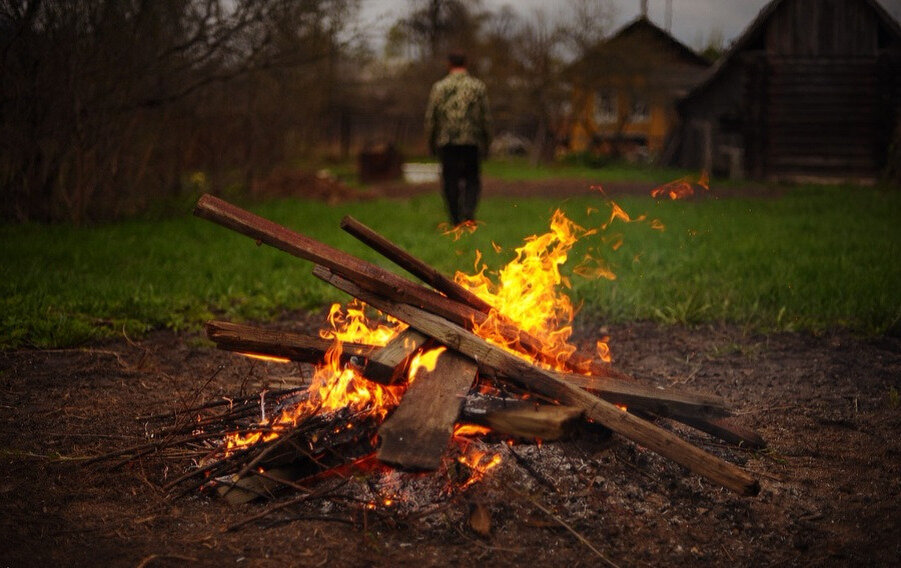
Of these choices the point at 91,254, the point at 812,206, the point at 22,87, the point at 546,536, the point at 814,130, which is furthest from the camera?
the point at 814,130

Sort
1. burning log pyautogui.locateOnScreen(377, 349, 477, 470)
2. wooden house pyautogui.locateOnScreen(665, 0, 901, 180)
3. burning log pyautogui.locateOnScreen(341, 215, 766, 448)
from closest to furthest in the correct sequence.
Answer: burning log pyautogui.locateOnScreen(377, 349, 477, 470) → burning log pyautogui.locateOnScreen(341, 215, 766, 448) → wooden house pyautogui.locateOnScreen(665, 0, 901, 180)

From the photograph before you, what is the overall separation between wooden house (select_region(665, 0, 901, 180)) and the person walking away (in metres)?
12.5

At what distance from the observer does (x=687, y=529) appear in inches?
115

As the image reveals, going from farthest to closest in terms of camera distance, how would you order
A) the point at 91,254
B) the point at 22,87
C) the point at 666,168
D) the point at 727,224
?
the point at 666,168 < the point at 727,224 < the point at 22,87 < the point at 91,254

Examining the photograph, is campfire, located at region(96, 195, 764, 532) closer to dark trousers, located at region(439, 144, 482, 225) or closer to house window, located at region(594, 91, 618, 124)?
dark trousers, located at region(439, 144, 482, 225)

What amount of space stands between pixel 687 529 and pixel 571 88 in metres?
29.9

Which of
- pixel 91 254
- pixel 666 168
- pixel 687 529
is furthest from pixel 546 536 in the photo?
pixel 666 168

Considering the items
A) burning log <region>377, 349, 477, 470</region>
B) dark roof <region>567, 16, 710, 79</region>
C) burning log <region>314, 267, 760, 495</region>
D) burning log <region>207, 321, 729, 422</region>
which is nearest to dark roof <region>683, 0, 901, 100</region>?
dark roof <region>567, 16, 710, 79</region>

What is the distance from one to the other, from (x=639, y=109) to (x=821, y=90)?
15.6 meters

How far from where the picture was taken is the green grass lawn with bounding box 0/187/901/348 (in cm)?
595

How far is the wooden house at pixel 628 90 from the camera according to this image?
30.5 m

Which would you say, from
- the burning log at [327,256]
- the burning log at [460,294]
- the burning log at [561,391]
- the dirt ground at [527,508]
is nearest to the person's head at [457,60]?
the dirt ground at [527,508]

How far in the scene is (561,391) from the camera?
3.02 m

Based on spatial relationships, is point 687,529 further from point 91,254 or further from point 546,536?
point 91,254
